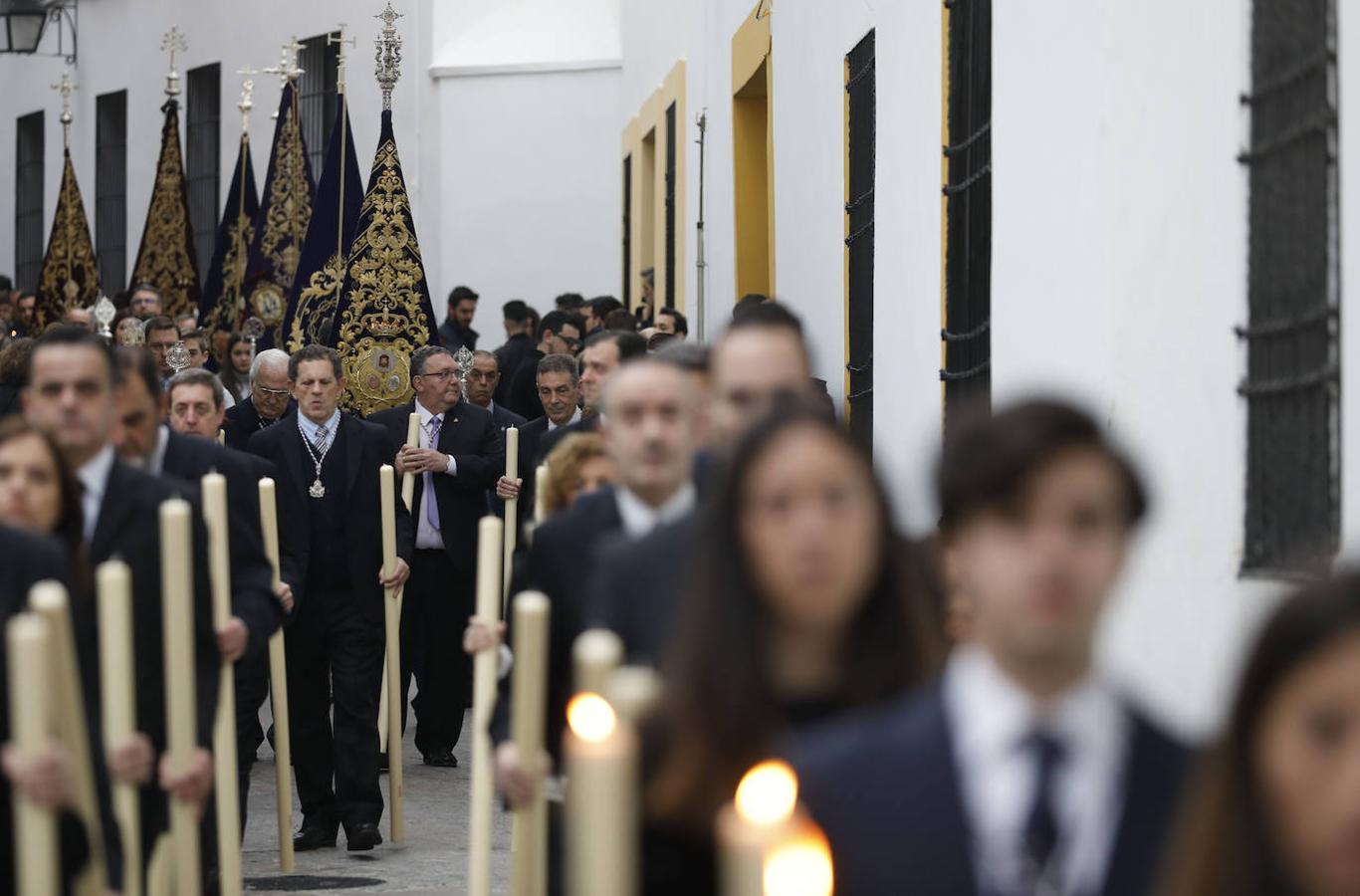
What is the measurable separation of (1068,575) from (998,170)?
5.89 meters

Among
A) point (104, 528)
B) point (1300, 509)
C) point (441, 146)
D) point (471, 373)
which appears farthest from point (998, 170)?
point (441, 146)

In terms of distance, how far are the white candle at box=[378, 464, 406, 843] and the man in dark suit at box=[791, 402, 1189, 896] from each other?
721cm

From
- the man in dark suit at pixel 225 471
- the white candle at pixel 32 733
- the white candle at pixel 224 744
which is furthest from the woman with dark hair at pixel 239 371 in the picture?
the white candle at pixel 32 733

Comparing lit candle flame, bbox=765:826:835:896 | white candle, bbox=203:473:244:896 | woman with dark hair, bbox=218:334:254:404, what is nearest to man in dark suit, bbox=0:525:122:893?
white candle, bbox=203:473:244:896

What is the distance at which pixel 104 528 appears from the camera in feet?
20.2

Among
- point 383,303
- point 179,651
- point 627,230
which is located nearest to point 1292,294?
point 179,651

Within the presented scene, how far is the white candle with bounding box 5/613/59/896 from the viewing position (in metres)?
3.75

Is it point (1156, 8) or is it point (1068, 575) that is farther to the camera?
point (1156, 8)

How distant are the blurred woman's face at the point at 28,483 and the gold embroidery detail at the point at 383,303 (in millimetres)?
9188

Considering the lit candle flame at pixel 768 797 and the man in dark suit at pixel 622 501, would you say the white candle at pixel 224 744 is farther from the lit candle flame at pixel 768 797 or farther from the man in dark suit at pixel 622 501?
the lit candle flame at pixel 768 797

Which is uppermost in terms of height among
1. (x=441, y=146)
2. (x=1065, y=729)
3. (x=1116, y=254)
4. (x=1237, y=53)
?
(x=441, y=146)

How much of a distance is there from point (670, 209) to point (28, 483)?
1613 centimetres

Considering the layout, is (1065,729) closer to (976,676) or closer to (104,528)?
(976,676)

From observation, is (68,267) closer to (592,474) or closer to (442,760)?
(442,760)
